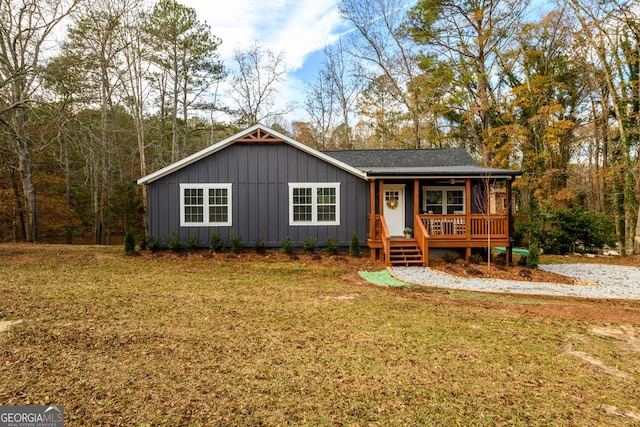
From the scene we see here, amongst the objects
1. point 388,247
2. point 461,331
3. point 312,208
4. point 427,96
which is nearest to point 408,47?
point 427,96

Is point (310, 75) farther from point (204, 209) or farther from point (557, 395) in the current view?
point (557, 395)

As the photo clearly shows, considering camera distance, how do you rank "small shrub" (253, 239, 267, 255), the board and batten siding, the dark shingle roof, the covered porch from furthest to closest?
1. the dark shingle roof
2. the board and batten siding
3. "small shrub" (253, 239, 267, 255)
4. the covered porch

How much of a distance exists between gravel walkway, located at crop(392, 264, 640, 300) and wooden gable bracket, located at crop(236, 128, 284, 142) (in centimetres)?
624

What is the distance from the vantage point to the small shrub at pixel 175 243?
12.2 metres

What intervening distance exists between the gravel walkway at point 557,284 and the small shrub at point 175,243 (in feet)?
24.0

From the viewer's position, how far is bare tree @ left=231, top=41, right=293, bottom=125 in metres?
24.0

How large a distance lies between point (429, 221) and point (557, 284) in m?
4.07

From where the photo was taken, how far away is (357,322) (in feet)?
17.8

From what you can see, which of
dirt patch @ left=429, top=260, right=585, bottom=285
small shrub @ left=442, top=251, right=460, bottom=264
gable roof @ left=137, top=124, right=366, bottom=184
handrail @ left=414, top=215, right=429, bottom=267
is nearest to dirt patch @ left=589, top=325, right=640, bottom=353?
dirt patch @ left=429, top=260, right=585, bottom=285

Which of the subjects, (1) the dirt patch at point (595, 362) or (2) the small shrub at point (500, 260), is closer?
(1) the dirt patch at point (595, 362)

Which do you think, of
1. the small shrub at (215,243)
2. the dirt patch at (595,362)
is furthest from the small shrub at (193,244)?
the dirt patch at (595,362)

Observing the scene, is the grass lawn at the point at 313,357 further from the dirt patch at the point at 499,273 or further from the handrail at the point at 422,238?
the handrail at the point at 422,238

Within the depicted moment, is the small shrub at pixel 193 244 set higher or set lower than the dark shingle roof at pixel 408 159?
lower

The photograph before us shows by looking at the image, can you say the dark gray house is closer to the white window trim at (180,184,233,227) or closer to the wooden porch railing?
the white window trim at (180,184,233,227)
